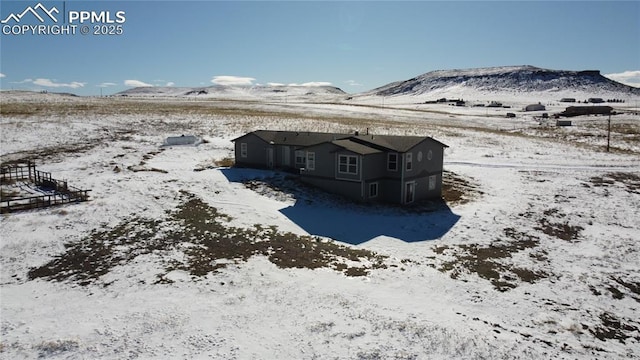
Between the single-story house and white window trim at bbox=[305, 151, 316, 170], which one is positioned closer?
the single-story house

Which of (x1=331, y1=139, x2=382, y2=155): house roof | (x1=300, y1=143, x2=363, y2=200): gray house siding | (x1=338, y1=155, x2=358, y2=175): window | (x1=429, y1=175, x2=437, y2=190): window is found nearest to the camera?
(x1=331, y1=139, x2=382, y2=155): house roof

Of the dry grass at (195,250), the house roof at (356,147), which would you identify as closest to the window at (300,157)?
the house roof at (356,147)

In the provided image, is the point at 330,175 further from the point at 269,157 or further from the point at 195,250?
the point at 195,250

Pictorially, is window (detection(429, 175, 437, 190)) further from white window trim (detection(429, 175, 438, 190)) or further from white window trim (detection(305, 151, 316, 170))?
white window trim (detection(305, 151, 316, 170))

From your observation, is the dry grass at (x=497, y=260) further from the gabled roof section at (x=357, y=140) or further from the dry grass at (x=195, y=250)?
the gabled roof section at (x=357, y=140)

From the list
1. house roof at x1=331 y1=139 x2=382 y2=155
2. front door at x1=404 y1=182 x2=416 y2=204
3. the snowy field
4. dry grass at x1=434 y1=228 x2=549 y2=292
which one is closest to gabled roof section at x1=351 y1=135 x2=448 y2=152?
house roof at x1=331 y1=139 x2=382 y2=155

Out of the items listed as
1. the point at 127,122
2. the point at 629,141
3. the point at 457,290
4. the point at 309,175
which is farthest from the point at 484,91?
the point at 457,290

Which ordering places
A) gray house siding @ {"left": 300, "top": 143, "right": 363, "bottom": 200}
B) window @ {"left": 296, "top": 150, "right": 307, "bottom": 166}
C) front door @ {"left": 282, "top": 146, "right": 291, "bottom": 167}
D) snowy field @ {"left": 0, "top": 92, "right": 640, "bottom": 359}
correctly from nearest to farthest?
snowy field @ {"left": 0, "top": 92, "right": 640, "bottom": 359} < gray house siding @ {"left": 300, "top": 143, "right": 363, "bottom": 200} < window @ {"left": 296, "top": 150, "right": 307, "bottom": 166} < front door @ {"left": 282, "top": 146, "right": 291, "bottom": 167}
